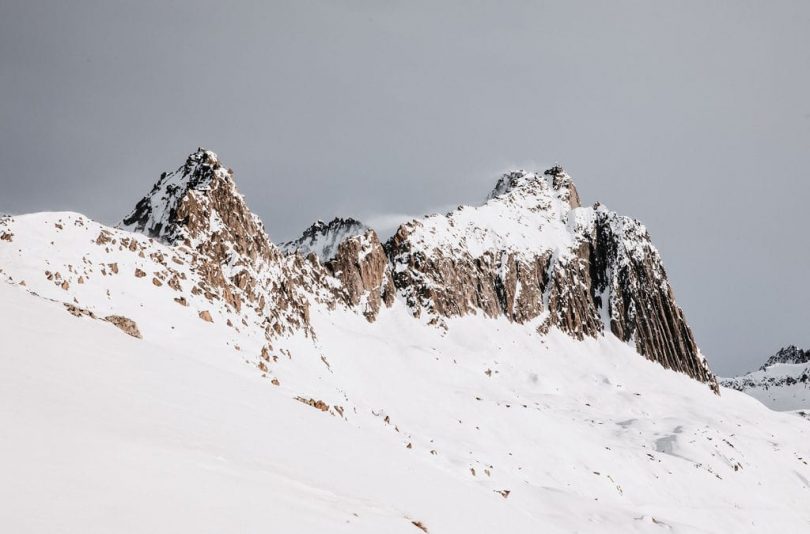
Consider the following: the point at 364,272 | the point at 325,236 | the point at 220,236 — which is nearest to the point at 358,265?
the point at 364,272

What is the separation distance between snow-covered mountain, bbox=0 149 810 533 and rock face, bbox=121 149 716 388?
0.43 metres

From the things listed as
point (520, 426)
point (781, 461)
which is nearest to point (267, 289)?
point (520, 426)

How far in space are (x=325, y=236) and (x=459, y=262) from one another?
83.7 ft

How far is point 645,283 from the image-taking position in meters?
116

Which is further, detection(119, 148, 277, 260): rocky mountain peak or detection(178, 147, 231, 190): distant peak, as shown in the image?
detection(178, 147, 231, 190): distant peak

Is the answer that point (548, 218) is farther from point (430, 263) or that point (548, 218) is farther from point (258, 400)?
point (258, 400)

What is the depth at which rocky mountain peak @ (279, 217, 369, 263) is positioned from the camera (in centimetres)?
8569

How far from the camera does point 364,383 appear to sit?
4569 cm

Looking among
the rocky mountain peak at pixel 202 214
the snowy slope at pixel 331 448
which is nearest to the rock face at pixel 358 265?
the snowy slope at pixel 331 448

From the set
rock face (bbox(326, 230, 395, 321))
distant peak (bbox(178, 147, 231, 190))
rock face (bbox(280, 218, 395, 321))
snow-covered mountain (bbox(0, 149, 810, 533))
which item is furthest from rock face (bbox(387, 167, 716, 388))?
distant peak (bbox(178, 147, 231, 190))

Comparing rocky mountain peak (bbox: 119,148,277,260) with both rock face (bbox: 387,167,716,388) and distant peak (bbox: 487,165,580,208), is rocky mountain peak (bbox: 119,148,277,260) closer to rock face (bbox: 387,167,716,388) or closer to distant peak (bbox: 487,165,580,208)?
rock face (bbox: 387,167,716,388)

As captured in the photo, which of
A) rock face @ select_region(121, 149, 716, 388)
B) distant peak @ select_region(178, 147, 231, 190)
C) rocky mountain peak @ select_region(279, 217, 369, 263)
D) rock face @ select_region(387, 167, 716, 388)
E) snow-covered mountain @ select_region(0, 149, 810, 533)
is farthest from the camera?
rock face @ select_region(387, 167, 716, 388)

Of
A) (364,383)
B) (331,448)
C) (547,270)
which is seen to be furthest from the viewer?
(547,270)

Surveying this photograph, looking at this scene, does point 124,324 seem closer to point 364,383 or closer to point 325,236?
point 364,383
